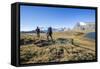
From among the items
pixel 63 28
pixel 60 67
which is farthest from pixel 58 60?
pixel 63 28

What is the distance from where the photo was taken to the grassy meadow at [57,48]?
12.3 ft

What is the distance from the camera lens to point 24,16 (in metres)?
3.73

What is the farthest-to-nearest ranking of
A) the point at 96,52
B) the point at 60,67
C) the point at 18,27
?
the point at 96,52, the point at 60,67, the point at 18,27

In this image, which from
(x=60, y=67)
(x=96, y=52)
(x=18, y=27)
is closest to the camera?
(x=18, y=27)

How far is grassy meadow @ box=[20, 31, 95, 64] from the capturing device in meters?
3.76

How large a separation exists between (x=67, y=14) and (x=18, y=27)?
2.67 feet

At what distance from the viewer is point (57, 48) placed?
3.97m

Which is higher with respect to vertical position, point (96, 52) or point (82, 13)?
point (82, 13)

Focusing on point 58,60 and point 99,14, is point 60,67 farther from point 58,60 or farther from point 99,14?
point 99,14
